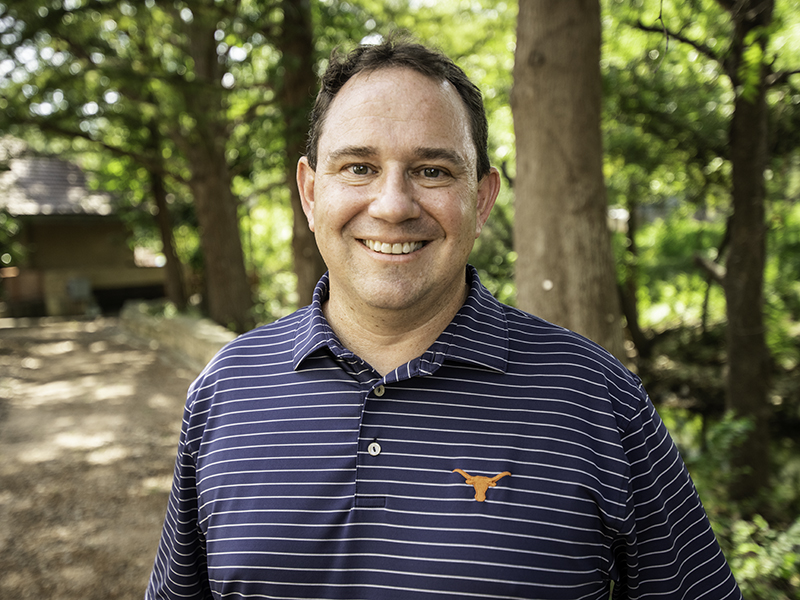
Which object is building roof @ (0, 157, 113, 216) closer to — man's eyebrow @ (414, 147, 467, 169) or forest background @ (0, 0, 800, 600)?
forest background @ (0, 0, 800, 600)

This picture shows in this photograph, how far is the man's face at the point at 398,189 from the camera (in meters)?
1.59

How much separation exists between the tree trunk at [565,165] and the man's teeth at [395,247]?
89.7 inches

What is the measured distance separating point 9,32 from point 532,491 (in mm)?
8102

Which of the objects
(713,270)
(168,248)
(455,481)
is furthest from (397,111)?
(168,248)

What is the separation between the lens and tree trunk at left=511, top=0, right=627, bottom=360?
3621 mm

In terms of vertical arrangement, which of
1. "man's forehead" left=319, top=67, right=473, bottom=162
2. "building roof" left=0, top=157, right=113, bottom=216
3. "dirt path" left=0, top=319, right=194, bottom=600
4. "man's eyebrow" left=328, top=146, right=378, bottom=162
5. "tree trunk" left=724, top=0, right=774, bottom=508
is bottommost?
"dirt path" left=0, top=319, right=194, bottom=600

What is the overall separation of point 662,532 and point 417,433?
647 mm

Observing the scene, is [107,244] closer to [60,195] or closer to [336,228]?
[60,195]

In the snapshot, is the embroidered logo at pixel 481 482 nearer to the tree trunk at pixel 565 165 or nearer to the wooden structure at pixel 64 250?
the tree trunk at pixel 565 165

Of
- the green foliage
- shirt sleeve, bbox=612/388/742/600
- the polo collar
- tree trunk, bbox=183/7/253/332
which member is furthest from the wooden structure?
shirt sleeve, bbox=612/388/742/600

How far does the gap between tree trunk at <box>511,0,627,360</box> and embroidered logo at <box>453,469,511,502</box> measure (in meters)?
2.39

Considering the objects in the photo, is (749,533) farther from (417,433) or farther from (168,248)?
(168,248)

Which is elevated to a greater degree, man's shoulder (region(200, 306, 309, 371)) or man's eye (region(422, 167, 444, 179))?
man's eye (region(422, 167, 444, 179))

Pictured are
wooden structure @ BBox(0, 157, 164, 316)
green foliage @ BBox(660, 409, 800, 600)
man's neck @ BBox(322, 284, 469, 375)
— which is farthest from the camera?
wooden structure @ BBox(0, 157, 164, 316)
